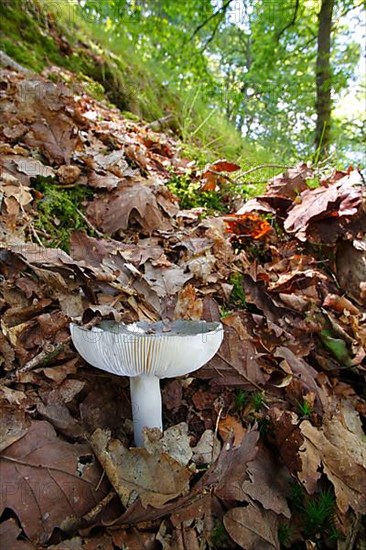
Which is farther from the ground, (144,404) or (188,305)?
(188,305)

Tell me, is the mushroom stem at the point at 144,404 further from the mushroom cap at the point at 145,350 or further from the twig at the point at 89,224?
the twig at the point at 89,224

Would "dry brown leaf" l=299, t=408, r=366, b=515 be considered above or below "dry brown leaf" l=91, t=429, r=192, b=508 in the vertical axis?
below

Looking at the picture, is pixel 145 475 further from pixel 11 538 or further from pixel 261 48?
pixel 261 48

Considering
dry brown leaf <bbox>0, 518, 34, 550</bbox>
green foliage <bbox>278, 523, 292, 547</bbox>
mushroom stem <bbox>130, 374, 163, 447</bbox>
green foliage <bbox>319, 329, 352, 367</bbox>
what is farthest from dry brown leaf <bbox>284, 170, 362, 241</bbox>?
dry brown leaf <bbox>0, 518, 34, 550</bbox>

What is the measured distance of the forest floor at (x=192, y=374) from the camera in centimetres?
128

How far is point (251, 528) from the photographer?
54.2 inches

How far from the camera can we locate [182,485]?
128cm

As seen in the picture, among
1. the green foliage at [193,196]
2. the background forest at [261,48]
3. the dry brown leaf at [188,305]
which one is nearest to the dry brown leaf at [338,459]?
the dry brown leaf at [188,305]

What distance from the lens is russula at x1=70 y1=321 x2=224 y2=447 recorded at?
1318 mm

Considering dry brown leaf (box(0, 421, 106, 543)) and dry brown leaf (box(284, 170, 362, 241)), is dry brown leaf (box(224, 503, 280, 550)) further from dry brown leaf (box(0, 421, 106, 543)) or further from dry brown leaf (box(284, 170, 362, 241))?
dry brown leaf (box(284, 170, 362, 241))

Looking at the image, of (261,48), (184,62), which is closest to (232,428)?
(184,62)

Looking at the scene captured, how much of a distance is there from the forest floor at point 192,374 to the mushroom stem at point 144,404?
0.28ft

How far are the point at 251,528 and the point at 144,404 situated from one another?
0.55 m

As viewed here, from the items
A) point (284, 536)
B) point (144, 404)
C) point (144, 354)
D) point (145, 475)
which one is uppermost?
point (144, 354)
